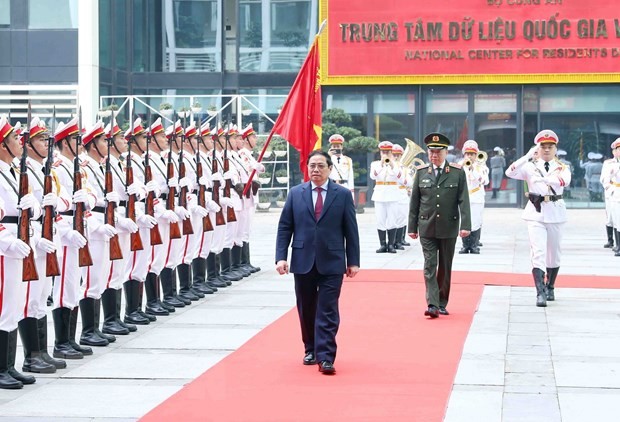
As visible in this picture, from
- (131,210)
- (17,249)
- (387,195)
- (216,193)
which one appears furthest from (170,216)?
(387,195)

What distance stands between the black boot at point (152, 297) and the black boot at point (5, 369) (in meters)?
4.07

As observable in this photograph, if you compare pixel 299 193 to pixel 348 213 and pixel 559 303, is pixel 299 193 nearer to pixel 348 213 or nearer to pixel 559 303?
pixel 348 213

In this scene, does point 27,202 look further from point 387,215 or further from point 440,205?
point 387,215

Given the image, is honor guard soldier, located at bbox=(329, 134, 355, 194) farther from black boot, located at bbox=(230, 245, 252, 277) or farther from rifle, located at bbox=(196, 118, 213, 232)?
rifle, located at bbox=(196, 118, 213, 232)

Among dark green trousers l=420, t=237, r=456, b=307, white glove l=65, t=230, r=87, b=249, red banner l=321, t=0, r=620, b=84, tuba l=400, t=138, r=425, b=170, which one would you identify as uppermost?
red banner l=321, t=0, r=620, b=84

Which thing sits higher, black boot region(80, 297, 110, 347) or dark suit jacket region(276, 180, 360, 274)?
dark suit jacket region(276, 180, 360, 274)

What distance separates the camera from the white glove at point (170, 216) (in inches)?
520

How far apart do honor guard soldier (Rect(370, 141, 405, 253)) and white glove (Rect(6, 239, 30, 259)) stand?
44.2 feet

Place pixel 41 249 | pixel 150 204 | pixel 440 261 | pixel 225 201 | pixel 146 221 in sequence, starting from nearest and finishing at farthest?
pixel 41 249 → pixel 146 221 → pixel 150 204 → pixel 440 261 → pixel 225 201

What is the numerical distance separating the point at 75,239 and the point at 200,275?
5138mm

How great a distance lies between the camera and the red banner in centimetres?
3541

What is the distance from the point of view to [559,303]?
14672 mm

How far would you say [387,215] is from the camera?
73.4 feet

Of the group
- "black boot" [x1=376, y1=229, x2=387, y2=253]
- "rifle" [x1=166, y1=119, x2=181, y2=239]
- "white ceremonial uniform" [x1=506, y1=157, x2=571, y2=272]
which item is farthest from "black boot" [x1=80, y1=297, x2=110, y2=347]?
"black boot" [x1=376, y1=229, x2=387, y2=253]
